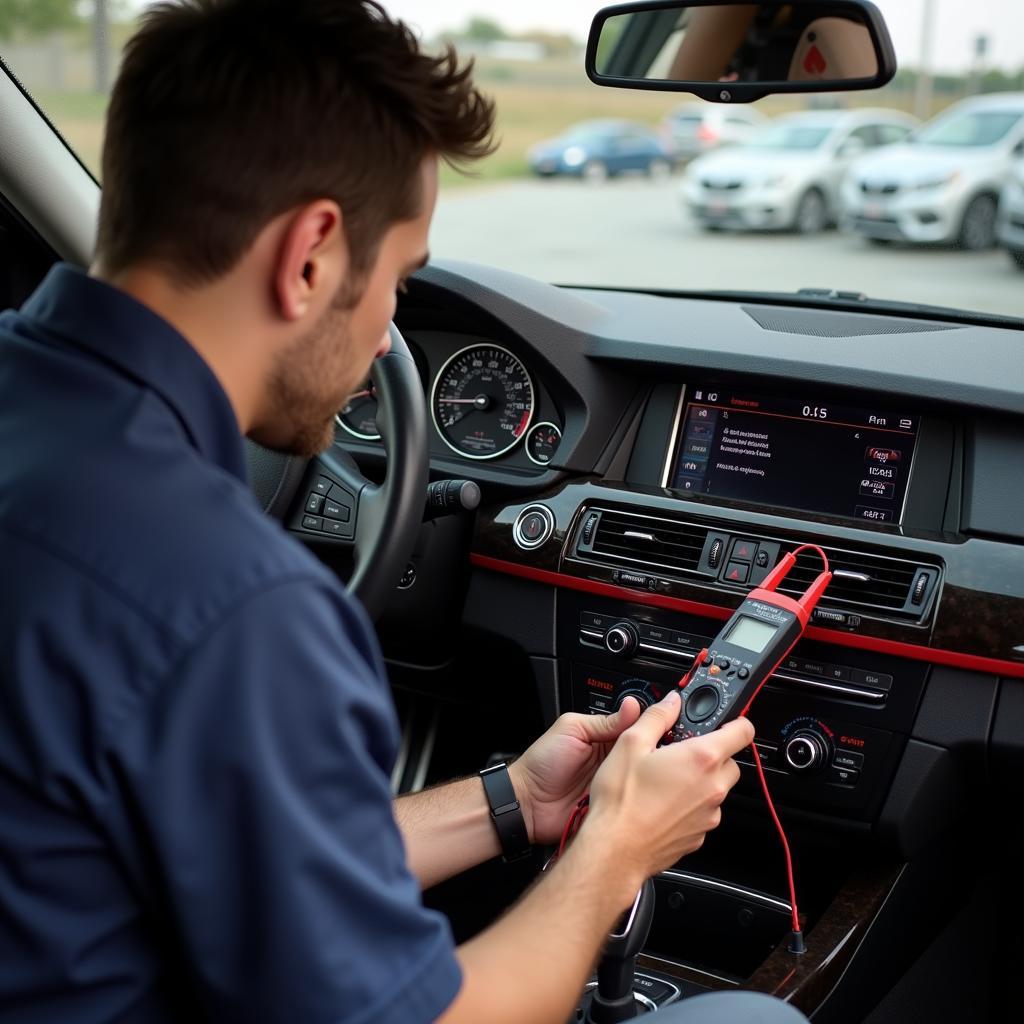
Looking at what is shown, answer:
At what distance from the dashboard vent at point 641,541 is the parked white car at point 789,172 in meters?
4.50

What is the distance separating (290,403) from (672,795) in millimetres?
654

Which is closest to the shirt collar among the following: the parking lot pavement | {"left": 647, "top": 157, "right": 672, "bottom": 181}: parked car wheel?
the parking lot pavement

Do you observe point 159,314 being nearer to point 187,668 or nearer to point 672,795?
point 187,668

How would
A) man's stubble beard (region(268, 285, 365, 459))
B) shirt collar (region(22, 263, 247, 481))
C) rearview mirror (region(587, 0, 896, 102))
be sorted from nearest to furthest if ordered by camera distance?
1. shirt collar (region(22, 263, 247, 481))
2. man's stubble beard (region(268, 285, 365, 459))
3. rearview mirror (region(587, 0, 896, 102))

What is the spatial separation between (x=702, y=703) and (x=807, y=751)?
0.43 meters

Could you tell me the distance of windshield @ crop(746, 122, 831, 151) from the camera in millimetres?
9328

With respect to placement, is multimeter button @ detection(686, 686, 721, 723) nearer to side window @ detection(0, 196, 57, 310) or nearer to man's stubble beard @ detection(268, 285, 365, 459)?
man's stubble beard @ detection(268, 285, 365, 459)

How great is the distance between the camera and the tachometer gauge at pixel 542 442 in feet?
9.14

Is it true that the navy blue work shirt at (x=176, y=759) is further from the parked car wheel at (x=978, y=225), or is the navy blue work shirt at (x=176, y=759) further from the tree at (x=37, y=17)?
the parked car wheel at (x=978, y=225)

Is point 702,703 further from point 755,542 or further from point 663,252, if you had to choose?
point 663,252

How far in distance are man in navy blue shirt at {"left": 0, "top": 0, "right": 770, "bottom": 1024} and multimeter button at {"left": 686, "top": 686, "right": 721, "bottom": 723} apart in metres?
0.62

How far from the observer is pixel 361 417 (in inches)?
115

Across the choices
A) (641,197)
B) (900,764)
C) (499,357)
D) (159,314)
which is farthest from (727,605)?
(641,197)

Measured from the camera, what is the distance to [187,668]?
3.15 ft
